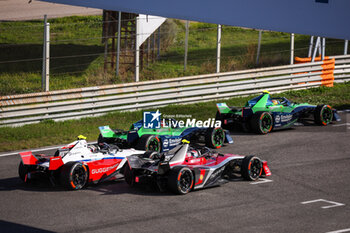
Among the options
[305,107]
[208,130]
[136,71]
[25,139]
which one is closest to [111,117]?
[136,71]

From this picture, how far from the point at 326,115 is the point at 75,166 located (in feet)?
32.2

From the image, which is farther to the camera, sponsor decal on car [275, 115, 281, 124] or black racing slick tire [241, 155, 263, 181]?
sponsor decal on car [275, 115, 281, 124]

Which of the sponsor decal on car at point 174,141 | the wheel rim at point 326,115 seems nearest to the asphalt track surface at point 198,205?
the sponsor decal on car at point 174,141

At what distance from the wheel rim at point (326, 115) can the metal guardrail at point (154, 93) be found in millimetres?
4434

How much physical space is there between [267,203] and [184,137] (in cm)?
482

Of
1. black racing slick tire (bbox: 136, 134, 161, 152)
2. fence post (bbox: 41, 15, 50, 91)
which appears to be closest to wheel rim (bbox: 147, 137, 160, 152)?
black racing slick tire (bbox: 136, 134, 161, 152)

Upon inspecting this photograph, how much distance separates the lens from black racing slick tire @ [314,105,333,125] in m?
17.5

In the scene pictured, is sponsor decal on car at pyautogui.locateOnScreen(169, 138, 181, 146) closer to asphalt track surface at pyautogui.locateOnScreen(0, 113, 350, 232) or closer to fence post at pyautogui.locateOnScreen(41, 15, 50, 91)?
asphalt track surface at pyautogui.locateOnScreen(0, 113, 350, 232)

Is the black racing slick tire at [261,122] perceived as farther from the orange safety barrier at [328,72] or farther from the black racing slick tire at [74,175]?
the orange safety barrier at [328,72]

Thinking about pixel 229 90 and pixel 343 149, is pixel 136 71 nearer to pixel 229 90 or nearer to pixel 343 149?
pixel 229 90

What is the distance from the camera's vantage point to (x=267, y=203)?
10.3 m

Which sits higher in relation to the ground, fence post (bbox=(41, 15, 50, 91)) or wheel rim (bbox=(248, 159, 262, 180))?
fence post (bbox=(41, 15, 50, 91))

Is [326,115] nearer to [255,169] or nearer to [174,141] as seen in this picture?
[174,141]

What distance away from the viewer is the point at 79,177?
1105 centimetres
